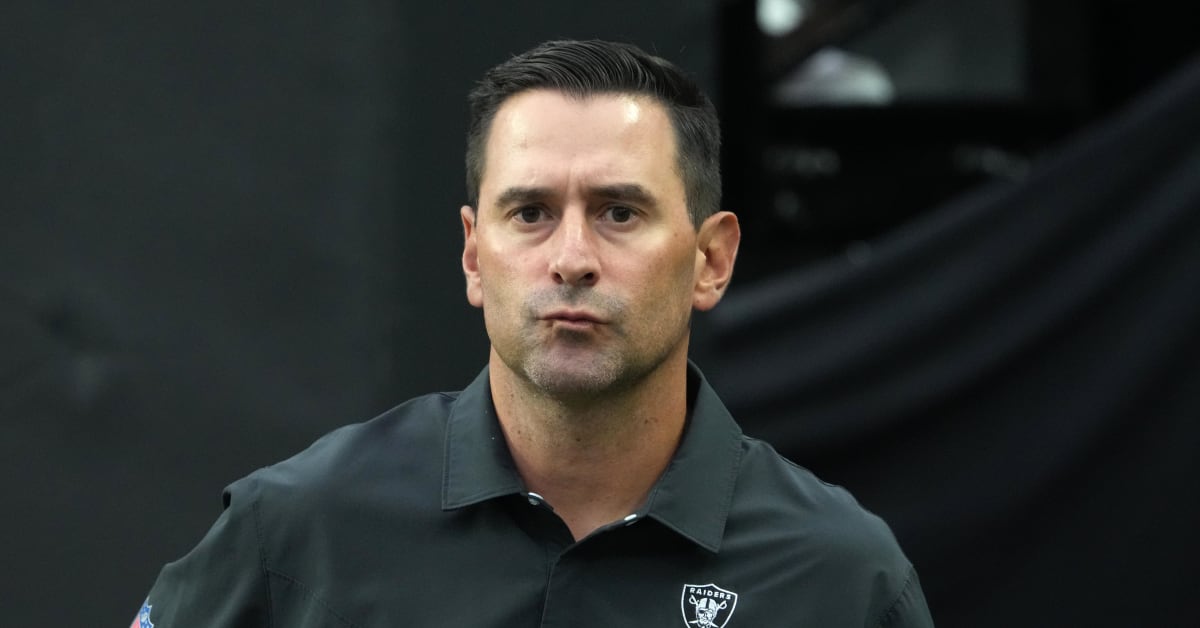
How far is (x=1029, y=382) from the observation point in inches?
173

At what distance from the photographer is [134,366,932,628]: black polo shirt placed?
2.49 metres

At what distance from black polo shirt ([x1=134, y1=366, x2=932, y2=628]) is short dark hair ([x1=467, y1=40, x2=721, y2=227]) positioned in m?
0.42

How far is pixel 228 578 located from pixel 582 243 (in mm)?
718

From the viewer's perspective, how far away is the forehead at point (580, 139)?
2549 mm

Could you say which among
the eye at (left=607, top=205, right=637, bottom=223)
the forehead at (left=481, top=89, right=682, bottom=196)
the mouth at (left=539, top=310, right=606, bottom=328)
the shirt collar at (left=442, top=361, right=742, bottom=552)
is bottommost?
the shirt collar at (left=442, top=361, right=742, bottom=552)

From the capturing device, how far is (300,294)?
3.80 m

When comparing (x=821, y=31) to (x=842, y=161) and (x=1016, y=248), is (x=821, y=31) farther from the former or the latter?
(x=1016, y=248)

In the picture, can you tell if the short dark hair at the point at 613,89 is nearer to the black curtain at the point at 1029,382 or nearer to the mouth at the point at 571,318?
the mouth at the point at 571,318

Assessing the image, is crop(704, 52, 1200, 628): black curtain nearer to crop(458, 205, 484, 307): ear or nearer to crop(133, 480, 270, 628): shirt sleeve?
crop(458, 205, 484, 307): ear

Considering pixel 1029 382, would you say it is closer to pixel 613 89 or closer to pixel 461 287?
pixel 461 287

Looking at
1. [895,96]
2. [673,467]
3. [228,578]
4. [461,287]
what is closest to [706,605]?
[673,467]

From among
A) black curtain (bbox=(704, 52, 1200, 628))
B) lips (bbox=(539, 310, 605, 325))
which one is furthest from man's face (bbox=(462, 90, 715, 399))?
black curtain (bbox=(704, 52, 1200, 628))

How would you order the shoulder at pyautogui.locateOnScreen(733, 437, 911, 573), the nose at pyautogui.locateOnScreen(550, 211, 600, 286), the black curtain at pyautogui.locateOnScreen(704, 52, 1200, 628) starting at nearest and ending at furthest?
the nose at pyautogui.locateOnScreen(550, 211, 600, 286)
the shoulder at pyautogui.locateOnScreen(733, 437, 911, 573)
the black curtain at pyautogui.locateOnScreen(704, 52, 1200, 628)

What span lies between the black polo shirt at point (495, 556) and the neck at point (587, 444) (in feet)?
0.15
